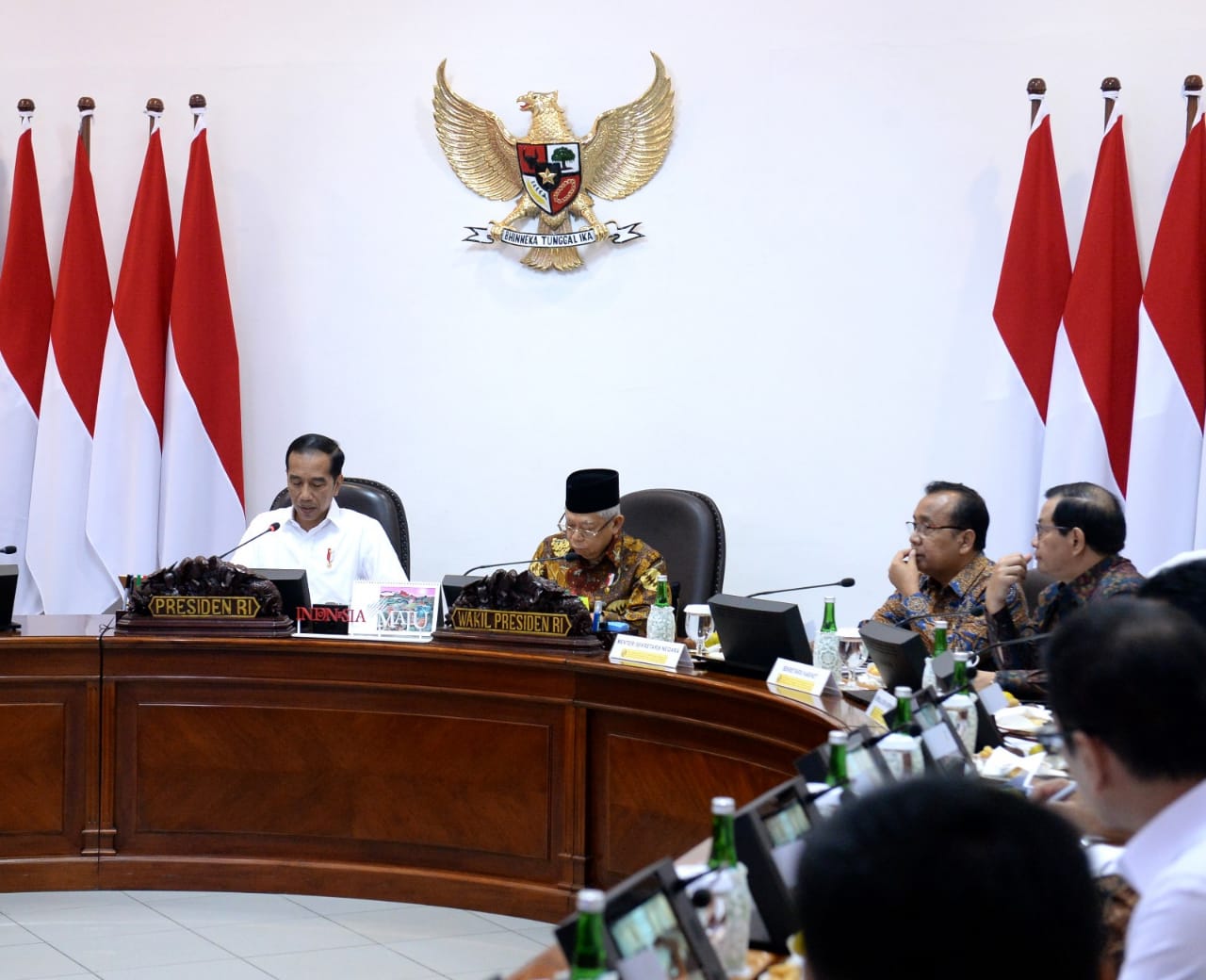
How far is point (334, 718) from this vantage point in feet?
11.4

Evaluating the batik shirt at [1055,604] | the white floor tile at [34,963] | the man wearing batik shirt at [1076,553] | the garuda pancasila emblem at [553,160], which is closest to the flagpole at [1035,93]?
the garuda pancasila emblem at [553,160]

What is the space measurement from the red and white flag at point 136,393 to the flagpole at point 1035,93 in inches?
120

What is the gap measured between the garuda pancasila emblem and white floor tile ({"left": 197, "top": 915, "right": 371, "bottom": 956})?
8.52 ft

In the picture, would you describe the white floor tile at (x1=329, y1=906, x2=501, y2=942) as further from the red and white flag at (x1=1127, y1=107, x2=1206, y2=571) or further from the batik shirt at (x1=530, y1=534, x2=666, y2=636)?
the red and white flag at (x1=1127, y1=107, x2=1206, y2=571)

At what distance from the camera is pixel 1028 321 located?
450cm

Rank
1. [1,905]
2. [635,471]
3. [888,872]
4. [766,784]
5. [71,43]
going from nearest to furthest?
1. [888,872]
2. [766,784]
3. [1,905]
4. [635,471]
5. [71,43]

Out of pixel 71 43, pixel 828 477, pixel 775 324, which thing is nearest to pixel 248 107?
pixel 71 43

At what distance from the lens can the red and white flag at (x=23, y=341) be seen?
5117mm

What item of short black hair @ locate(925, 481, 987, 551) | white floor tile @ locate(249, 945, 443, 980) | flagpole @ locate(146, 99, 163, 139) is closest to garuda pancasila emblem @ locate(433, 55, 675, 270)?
flagpole @ locate(146, 99, 163, 139)

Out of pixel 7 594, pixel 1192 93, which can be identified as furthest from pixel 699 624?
pixel 1192 93

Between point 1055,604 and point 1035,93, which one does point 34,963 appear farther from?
point 1035,93

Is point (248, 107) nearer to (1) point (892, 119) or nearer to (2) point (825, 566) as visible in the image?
(1) point (892, 119)

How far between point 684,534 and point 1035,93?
1805 mm

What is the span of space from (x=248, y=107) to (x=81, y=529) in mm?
1714
